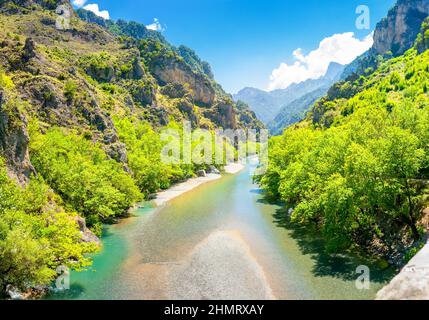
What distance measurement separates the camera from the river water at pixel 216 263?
29.0 metres

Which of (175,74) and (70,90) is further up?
(175,74)

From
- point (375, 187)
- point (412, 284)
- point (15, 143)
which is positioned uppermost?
point (15, 143)

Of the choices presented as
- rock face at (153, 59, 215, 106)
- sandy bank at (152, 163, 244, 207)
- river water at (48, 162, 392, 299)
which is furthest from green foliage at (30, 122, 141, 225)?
rock face at (153, 59, 215, 106)

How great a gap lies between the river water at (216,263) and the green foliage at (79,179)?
10.9 ft

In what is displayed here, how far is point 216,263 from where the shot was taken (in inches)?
1417

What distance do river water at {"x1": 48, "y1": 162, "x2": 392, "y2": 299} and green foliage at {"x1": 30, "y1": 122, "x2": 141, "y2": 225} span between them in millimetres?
3317

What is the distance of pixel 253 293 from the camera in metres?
28.8

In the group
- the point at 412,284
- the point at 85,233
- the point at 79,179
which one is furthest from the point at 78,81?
the point at 412,284

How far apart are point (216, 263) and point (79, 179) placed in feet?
73.5

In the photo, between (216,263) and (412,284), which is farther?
(216,263)

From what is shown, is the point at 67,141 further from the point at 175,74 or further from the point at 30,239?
the point at 175,74

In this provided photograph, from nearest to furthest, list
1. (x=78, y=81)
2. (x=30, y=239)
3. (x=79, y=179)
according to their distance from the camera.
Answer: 1. (x=30, y=239)
2. (x=79, y=179)
3. (x=78, y=81)

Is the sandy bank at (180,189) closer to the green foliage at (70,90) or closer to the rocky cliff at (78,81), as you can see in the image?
the rocky cliff at (78,81)

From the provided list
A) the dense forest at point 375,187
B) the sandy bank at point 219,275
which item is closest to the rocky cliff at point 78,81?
the sandy bank at point 219,275
